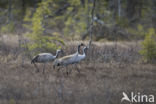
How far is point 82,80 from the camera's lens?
33.9 feet

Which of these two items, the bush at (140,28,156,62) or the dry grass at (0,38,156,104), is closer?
the dry grass at (0,38,156,104)

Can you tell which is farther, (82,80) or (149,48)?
(149,48)

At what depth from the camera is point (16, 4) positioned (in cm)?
3011

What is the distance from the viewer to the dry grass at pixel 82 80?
829 cm

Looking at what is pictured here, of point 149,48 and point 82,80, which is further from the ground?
point 149,48

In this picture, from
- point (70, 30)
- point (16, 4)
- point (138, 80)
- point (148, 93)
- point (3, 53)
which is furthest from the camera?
point (16, 4)

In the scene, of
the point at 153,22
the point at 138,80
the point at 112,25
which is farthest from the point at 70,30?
the point at 138,80

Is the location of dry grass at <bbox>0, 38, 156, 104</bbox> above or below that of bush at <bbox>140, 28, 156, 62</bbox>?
below

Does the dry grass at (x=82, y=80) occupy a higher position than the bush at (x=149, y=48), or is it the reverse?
the bush at (x=149, y=48)

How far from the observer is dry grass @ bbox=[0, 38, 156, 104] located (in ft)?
27.2

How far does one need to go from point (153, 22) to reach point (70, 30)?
861 cm

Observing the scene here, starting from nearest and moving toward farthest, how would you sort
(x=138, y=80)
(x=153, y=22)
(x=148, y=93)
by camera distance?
(x=148, y=93), (x=138, y=80), (x=153, y=22)

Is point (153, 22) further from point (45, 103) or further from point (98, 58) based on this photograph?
point (45, 103)

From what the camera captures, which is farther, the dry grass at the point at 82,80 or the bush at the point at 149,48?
the bush at the point at 149,48
